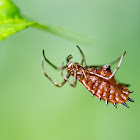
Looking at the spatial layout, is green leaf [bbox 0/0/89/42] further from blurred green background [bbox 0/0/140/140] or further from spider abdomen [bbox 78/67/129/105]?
blurred green background [bbox 0/0/140/140]

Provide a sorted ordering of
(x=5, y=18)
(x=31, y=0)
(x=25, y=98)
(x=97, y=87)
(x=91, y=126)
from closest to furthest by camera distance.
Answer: (x=5, y=18), (x=97, y=87), (x=91, y=126), (x=25, y=98), (x=31, y=0)

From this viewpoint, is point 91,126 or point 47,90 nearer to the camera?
point 91,126

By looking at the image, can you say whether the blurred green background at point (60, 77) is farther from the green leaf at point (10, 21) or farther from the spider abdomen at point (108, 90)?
the green leaf at point (10, 21)

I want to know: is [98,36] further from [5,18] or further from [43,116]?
[5,18]

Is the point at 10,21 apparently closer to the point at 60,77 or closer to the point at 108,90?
the point at 108,90

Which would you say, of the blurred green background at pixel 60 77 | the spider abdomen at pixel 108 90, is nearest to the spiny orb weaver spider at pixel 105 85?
the spider abdomen at pixel 108 90

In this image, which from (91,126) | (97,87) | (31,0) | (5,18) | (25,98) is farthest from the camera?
(31,0)

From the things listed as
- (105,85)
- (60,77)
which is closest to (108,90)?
(105,85)

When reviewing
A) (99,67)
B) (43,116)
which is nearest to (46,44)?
(43,116)
